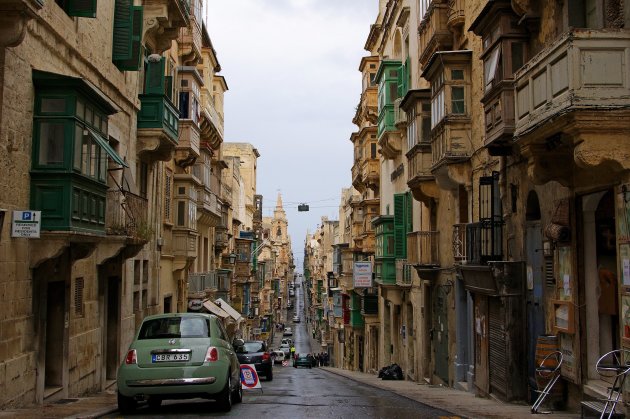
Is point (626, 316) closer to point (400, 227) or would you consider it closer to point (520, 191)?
point (520, 191)

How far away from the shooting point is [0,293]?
1146cm

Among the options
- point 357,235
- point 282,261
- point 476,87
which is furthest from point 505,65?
point 282,261

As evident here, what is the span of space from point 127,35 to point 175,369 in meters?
10.4

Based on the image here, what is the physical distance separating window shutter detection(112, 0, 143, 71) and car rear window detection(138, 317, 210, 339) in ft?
28.6

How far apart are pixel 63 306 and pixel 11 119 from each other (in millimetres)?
4553

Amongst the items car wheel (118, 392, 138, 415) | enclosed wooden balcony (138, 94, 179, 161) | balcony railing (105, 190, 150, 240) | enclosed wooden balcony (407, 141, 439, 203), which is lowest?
car wheel (118, 392, 138, 415)

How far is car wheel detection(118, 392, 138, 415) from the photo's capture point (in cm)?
1131

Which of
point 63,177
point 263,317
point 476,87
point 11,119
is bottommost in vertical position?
point 263,317

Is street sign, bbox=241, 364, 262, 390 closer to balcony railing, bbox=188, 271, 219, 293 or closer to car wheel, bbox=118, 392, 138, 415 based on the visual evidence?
car wheel, bbox=118, 392, 138, 415

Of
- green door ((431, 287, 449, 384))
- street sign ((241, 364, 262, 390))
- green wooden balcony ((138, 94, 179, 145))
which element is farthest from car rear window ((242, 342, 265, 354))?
street sign ((241, 364, 262, 390))

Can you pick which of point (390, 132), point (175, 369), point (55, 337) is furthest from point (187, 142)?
point (175, 369)

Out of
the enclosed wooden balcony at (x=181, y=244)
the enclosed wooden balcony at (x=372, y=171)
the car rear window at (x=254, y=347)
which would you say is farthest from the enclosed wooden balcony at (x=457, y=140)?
the enclosed wooden balcony at (x=372, y=171)

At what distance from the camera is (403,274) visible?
99.3ft

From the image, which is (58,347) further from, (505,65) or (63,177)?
(505,65)
